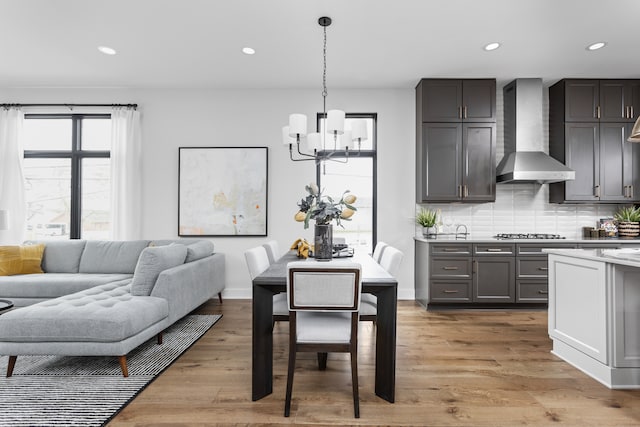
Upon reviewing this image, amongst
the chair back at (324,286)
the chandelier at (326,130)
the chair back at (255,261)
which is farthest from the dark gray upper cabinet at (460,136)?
the chair back at (324,286)

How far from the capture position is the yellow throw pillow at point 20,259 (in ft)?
12.1

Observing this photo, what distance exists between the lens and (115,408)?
6.20 feet

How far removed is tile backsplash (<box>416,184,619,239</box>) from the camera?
4.46 meters

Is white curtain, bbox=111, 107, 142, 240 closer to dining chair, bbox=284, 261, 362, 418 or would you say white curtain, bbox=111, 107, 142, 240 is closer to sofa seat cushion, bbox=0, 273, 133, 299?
sofa seat cushion, bbox=0, 273, 133, 299

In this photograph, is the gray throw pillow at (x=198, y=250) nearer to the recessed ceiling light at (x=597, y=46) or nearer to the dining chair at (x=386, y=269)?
the dining chair at (x=386, y=269)

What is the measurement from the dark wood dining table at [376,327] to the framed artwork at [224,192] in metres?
2.56

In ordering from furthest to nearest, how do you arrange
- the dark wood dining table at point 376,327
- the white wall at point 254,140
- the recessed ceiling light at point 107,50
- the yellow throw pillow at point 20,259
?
the white wall at point 254,140 → the yellow throw pillow at point 20,259 → the recessed ceiling light at point 107,50 → the dark wood dining table at point 376,327

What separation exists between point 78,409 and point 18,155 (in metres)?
4.23

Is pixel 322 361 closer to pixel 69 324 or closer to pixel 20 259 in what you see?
pixel 69 324

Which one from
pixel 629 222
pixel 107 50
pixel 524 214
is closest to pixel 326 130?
pixel 107 50

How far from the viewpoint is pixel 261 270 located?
8.25 ft

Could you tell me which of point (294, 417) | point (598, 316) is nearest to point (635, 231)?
point (598, 316)

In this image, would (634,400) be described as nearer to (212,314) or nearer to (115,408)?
(115,408)

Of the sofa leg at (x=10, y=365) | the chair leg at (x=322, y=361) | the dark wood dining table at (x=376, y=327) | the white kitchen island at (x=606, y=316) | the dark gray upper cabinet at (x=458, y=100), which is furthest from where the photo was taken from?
the dark gray upper cabinet at (x=458, y=100)
